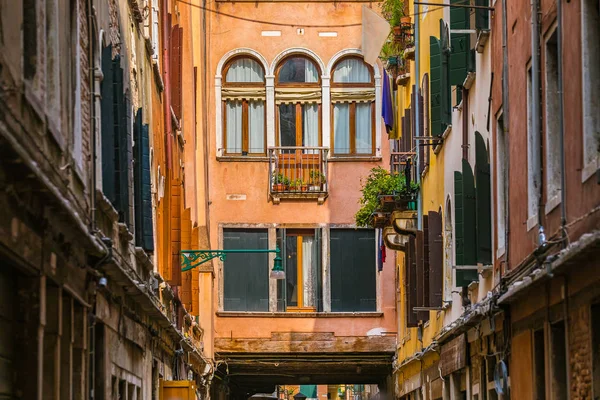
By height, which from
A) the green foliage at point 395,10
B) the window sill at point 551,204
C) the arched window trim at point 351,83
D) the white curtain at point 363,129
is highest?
the arched window trim at point 351,83

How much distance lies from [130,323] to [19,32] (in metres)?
8.95

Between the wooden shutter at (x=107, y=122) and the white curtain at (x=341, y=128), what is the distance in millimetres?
23219

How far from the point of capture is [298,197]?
38281mm

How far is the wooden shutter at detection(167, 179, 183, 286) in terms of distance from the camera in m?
23.9

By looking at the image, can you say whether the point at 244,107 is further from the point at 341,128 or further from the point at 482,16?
the point at 482,16

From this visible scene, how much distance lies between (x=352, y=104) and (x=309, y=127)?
4.30 ft

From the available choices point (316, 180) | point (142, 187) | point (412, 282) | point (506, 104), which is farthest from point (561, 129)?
point (316, 180)

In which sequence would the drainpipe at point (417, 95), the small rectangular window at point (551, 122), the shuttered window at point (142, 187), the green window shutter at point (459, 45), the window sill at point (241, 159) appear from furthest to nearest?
the window sill at point (241, 159) < the drainpipe at point (417, 95) < the green window shutter at point (459, 45) < the shuttered window at point (142, 187) < the small rectangular window at point (551, 122)

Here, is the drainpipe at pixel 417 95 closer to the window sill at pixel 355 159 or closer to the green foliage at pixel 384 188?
the green foliage at pixel 384 188

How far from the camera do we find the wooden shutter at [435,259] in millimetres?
24297

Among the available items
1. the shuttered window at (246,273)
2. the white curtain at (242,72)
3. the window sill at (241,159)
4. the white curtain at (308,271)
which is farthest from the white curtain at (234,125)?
the white curtain at (308,271)

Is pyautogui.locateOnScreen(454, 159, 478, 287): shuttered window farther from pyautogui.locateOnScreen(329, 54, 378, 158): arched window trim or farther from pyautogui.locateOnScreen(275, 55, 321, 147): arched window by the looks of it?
pyautogui.locateOnScreen(275, 55, 321, 147): arched window

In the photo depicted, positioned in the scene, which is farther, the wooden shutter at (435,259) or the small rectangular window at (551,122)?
the wooden shutter at (435,259)

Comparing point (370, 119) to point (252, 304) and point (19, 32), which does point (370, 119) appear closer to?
point (252, 304)
